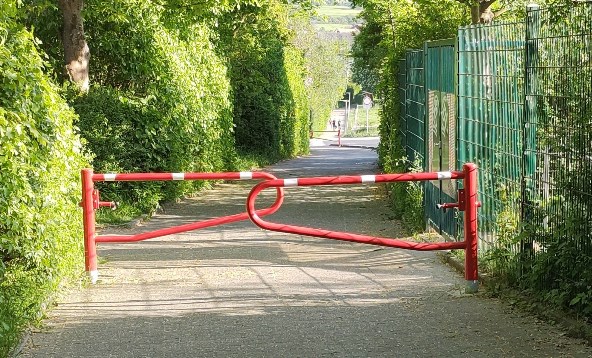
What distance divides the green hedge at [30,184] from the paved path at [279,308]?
0.96ft

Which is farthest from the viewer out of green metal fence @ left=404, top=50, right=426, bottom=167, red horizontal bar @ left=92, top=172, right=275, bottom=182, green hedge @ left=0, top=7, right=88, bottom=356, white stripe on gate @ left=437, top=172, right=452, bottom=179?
green metal fence @ left=404, top=50, right=426, bottom=167

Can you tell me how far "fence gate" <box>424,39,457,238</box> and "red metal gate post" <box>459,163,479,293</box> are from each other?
2297 mm

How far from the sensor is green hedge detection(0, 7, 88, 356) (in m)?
8.02

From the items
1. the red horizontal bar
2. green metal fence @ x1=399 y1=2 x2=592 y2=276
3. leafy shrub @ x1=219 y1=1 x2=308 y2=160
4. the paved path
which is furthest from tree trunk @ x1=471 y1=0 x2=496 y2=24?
leafy shrub @ x1=219 y1=1 x2=308 y2=160

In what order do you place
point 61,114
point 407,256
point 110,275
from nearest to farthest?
point 61,114
point 110,275
point 407,256

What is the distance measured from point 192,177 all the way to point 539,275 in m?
3.38

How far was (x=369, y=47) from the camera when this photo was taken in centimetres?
3950

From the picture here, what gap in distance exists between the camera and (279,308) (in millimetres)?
8969

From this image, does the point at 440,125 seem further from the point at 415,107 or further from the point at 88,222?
the point at 88,222

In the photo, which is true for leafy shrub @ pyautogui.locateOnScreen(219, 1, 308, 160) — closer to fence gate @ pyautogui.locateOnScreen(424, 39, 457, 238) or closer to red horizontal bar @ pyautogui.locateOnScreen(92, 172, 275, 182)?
fence gate @ pyautogui.locateOnScreen(424, 39, 457, 238)

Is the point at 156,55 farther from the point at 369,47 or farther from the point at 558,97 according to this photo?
the point at 369,47

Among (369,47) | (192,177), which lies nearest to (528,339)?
(192,177)

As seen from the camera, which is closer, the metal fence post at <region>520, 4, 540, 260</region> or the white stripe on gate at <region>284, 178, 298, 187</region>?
the metal fence post at <region>520, 4, 540, 260</region>

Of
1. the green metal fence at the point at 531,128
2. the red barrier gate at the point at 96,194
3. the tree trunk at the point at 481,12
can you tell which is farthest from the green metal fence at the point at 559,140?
the tree trunk at the point at 481,12
